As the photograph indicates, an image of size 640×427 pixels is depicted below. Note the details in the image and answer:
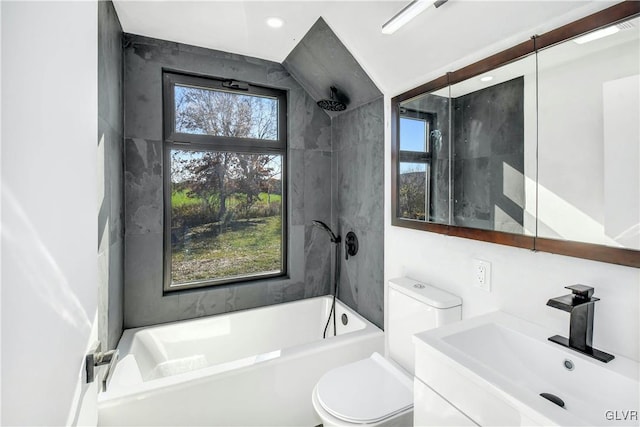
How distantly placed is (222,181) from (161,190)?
1.57 feet

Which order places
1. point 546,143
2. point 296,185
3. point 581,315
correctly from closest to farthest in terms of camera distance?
point 581,315
point 546,143
point 296,185

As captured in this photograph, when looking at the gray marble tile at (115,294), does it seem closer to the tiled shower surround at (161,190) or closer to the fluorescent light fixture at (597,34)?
the tiled shower surround at (161,190)

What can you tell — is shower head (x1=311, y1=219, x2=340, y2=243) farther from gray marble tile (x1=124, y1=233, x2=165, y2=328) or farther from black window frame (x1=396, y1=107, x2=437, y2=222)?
gray marble tile (x1=124, y1=233, x2=165, y2=328)

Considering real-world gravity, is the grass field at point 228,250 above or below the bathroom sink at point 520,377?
above

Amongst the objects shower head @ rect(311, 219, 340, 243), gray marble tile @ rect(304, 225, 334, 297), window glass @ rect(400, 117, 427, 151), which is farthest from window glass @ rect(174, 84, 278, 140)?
window glass @ rect(400, 117, 427, 151)

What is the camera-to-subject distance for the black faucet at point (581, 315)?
1002 mm

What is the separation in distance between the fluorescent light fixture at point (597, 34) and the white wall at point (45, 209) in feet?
5.20

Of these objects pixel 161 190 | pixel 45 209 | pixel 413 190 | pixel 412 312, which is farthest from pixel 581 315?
pixel 161 190

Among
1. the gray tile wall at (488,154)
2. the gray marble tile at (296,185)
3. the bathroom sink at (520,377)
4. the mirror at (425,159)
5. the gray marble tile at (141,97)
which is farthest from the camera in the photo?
the gray marble tile at (296,185)

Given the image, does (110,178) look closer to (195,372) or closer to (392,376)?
(195,372)

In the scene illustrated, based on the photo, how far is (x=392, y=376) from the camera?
1.66 meters

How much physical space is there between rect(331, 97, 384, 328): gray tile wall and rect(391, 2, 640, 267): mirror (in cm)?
45

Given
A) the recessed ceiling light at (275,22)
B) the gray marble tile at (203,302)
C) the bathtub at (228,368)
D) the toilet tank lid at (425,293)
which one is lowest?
the bathtub at (228,368)

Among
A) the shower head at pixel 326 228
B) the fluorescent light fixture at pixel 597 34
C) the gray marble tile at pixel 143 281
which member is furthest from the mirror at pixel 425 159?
the gray marble tile at pixel 143 281
